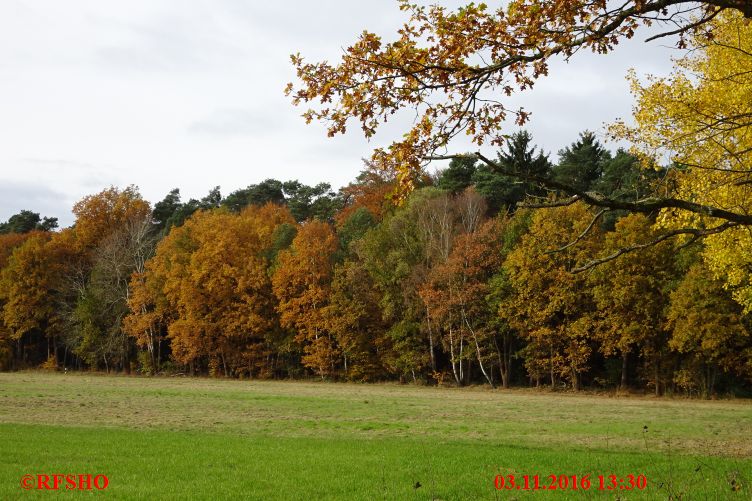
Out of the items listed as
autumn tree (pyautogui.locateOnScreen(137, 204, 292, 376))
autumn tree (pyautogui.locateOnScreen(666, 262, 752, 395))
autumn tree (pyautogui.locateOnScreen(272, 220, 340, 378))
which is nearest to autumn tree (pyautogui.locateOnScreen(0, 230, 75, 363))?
autumn tree (pyautogui.locateOnScreen(137, 204, 292, 376))

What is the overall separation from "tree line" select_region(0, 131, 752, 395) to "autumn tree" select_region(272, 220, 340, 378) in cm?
17

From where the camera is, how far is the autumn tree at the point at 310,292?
52.1m

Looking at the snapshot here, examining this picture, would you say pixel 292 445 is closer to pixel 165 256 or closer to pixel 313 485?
pixel 313 485

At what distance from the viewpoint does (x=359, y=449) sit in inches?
552

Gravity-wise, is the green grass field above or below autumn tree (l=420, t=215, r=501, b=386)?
below

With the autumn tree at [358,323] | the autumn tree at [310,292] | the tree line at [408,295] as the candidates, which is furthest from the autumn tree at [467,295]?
the autumn tree at [310,292]

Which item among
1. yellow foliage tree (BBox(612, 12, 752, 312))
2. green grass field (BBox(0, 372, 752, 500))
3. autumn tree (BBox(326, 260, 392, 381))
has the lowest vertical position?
green grass field (BBox(0, 372, 752, 500))

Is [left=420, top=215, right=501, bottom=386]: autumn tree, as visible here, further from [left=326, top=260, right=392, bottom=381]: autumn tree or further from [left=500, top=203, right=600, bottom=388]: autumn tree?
[left=326, top=260, right=392, bottom=381]: autumn tree

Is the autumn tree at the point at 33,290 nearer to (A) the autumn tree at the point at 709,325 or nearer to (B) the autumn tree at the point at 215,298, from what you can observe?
(B) the autumn tree at the point at 215,298

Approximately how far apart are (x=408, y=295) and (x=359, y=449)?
34.7 meters

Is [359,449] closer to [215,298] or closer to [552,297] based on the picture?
[552,297]

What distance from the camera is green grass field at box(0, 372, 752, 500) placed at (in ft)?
31.5

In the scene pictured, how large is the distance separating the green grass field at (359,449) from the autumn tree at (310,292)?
23526 millimetres

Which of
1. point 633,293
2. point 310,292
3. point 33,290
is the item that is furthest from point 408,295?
point 33,290
